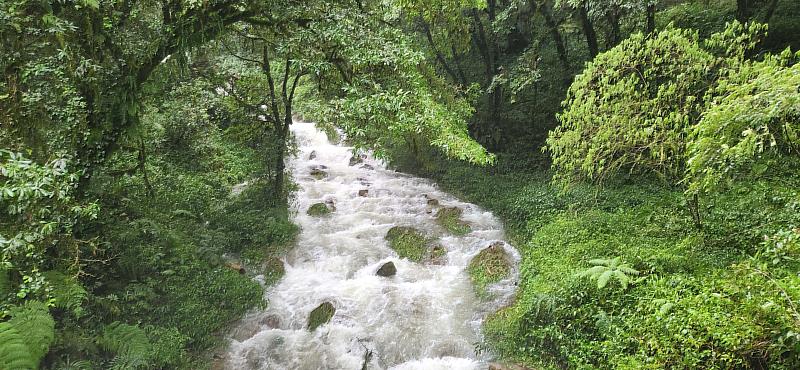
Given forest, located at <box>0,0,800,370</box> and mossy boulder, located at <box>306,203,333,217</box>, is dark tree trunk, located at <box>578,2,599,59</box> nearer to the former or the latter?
forest, located at <box>0,0,800,370</box>

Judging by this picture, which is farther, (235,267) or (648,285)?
(235,267)

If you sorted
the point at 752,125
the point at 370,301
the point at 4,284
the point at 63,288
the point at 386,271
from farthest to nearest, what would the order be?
the point at 386,271
the point at 370,301
the point at 63,288
the point at 4,284
the point at 752,125

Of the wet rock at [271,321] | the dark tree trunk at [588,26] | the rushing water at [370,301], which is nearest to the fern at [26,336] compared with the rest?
the rushing water at [370,301]

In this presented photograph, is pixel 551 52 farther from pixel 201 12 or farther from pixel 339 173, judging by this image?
pixel 201 12

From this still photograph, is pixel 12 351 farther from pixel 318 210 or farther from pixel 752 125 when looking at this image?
pixel 318 210

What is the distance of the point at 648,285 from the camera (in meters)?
5.89

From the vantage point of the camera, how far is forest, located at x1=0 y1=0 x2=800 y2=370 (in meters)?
4.51

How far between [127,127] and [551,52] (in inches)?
578

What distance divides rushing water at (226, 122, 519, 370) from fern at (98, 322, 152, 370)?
1438 millimetres

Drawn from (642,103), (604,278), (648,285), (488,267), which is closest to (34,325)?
(604,278)

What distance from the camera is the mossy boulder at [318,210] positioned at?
12.8 m

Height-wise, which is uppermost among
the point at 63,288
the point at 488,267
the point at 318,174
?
the point at 63,288

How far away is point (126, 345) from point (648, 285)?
7.46m

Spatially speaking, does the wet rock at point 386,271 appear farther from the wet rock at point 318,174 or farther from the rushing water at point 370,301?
the wet rock at point 318,174
